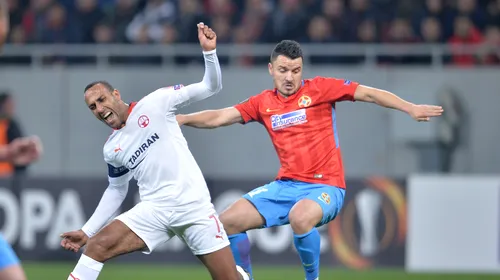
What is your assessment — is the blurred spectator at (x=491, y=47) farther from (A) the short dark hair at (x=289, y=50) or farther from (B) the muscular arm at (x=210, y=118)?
(B) the muscular arm at (x=210, y=118)

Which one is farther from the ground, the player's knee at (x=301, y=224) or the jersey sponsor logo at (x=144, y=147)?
the jersey sponsor logo at (x=144, y=147)

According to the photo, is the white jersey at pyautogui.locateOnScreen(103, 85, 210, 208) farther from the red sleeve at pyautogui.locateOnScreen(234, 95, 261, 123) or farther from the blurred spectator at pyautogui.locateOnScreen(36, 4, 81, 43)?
the blurred spectator at pyautogui.locateOnScreen(36, 4, 81, 43)

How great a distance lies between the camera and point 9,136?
562 inches

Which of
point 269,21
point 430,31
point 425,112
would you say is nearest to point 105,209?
point 425,112

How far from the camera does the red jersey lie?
8.52 meters

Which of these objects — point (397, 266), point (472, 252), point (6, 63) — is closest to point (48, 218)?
point (6, 63)

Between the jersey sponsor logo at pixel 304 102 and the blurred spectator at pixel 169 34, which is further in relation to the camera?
the blurred spectator at pixel 169 34

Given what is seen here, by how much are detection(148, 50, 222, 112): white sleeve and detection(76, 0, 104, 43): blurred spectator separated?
7.79m

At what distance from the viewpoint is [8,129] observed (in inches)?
563

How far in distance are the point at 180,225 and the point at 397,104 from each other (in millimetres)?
1946

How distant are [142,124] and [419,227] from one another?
6.29m

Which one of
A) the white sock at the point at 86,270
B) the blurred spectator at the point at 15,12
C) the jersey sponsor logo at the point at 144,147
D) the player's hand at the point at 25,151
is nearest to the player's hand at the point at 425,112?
the jersey sponsor logo at the point at 144,147

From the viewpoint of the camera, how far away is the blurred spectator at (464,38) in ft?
49.1

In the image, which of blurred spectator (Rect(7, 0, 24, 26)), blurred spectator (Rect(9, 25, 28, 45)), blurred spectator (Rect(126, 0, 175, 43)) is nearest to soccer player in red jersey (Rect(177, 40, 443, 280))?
blurred spectator (Rect(126, 0, 175, 43))
